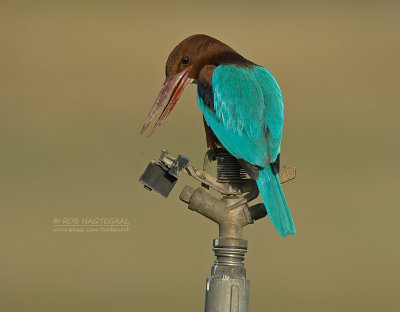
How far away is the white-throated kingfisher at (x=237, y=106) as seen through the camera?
2.61 m

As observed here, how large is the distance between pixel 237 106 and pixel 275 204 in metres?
0.49

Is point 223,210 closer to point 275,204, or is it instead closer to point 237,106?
point 275,204

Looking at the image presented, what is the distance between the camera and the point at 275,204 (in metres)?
2.55

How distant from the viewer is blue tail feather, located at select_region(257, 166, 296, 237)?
2525 millimetres

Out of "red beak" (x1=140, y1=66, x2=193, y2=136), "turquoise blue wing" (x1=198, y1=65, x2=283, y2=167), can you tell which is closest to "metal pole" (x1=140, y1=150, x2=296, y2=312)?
"turquoise blue wing" (x1=198, y1=65, x2=283, y2=167)

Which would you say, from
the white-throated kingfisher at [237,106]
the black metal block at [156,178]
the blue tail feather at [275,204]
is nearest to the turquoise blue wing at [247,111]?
the white-throated kingfisher at [237,106]

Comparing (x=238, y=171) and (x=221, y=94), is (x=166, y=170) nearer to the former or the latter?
(x=238, y=171)

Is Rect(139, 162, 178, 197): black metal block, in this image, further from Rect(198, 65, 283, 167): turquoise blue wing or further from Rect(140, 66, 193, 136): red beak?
Rect(140, 66, 193, 136): red beak

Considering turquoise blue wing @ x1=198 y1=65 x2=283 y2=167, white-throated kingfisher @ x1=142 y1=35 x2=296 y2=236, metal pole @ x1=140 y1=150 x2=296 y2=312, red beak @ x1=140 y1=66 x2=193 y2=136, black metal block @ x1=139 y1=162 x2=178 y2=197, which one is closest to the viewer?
metal pole @ x1=140 y1=150 x2=296 y2=312

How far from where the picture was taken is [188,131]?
4.51 m

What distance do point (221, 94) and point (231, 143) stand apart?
0.26 metres

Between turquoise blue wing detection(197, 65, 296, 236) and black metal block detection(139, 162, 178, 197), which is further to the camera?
turquoise blue wing detection(197, 65, 296, 236)

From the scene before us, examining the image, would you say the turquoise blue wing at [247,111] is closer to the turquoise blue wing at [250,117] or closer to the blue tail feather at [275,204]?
the turquoise blue wing at [250,117]

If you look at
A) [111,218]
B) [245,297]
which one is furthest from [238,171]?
[111,218]
